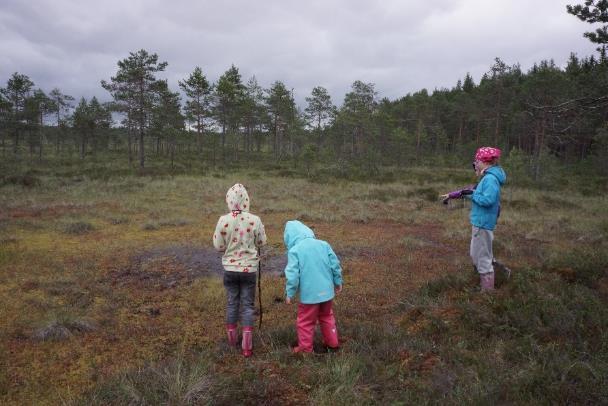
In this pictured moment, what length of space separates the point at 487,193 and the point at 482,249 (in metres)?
0.76

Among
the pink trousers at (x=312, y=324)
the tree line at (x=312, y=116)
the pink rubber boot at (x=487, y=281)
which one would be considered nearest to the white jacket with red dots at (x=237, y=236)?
Result: the pink trousers at (x=312, y=324)

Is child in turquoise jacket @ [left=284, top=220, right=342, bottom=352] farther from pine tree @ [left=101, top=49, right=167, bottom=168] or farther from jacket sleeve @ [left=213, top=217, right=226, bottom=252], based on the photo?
pine tree @ [left=101, top=49, right=167, bottom=168]

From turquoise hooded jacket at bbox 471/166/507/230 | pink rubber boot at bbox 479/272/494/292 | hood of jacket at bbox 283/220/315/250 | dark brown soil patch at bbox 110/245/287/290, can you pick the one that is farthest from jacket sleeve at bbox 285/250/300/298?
dark brown soil patch at bbox 110/245/287/290

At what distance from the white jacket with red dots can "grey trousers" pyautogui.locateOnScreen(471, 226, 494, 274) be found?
111 inches

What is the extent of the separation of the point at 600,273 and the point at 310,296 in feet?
14.6

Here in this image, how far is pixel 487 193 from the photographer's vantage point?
466cm

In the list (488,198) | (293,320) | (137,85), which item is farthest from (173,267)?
(137,85)

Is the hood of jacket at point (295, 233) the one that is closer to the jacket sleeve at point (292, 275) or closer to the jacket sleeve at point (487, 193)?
the jacket sleeve at point (292, 275)

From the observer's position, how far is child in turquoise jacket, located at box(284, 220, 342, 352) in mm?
3809

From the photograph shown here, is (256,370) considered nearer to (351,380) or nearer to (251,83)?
(351,380)

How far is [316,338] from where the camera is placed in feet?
14.4

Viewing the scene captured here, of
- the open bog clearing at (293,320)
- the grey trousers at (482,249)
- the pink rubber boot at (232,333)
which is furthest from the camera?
the grey trousers at (482,249)

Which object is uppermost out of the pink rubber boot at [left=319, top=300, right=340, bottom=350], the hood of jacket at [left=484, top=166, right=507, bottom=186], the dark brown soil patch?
A: the hood of jacket at [left=484, top=166, right=507, bottom=186]

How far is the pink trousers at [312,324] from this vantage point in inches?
154
